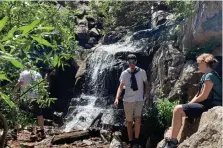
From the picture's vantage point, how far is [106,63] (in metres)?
14.2

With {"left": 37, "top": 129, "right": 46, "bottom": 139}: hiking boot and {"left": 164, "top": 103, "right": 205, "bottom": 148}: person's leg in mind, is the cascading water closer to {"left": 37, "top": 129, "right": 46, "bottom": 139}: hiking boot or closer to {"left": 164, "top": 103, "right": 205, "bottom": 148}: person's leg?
{"left": 37, "top": 129, "right": 46, "bottom": 139}: hiking boot

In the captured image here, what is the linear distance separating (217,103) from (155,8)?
13244 millimetres

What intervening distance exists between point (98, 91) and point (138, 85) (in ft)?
21.5

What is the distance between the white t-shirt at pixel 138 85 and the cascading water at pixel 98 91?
182 inches

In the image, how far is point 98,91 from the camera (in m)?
13.7

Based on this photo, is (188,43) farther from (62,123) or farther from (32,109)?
(62,123)

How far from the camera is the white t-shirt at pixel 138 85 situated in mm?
7270

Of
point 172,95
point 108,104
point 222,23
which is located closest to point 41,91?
point 172,95

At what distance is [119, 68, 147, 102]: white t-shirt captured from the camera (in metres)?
7.27

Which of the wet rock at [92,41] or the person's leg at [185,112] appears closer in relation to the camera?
the person's leg at [185,112]

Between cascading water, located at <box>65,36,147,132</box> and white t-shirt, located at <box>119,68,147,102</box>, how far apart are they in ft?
15.2

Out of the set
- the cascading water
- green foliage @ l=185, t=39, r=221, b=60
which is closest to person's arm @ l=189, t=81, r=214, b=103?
green foliage @ l=185, t=39, r=221, b=60

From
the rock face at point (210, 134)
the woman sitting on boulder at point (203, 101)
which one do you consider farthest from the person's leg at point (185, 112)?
the rock face at point (210, 134)

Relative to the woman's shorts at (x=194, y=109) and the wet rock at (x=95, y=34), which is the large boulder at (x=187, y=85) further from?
the wet rock at (x=95, y=34)
